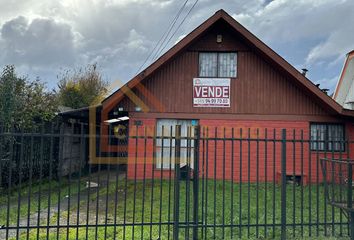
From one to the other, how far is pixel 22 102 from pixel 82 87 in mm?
16960

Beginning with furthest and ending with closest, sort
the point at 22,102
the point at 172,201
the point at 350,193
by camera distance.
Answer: the point at 22,102
the point at 172,201
the point at 350,193

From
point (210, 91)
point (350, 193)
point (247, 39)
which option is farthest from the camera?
point (210, 91)

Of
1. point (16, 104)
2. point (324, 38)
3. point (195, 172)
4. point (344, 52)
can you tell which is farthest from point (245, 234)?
point (344, 52)

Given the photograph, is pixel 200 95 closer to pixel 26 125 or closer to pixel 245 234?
pixel 26 125

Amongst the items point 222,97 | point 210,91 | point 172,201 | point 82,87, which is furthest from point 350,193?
point 82,87

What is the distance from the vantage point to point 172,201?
7.71m

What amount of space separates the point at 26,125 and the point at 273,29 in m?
10.1

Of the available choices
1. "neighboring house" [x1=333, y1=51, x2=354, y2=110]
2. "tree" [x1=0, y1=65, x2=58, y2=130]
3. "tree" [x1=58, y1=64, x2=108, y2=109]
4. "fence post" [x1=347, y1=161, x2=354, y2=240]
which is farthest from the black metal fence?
"tree" [x1=58, y1=64, x2=108, y2=109]

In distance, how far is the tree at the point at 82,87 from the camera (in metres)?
24.7

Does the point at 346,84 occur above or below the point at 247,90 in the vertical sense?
above

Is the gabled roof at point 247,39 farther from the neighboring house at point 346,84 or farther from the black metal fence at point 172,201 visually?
the neighboring house at point 346,84

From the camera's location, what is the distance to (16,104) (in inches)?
364

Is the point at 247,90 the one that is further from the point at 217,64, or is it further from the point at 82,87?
the point at 82,87

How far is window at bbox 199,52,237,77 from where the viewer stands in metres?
11.7
